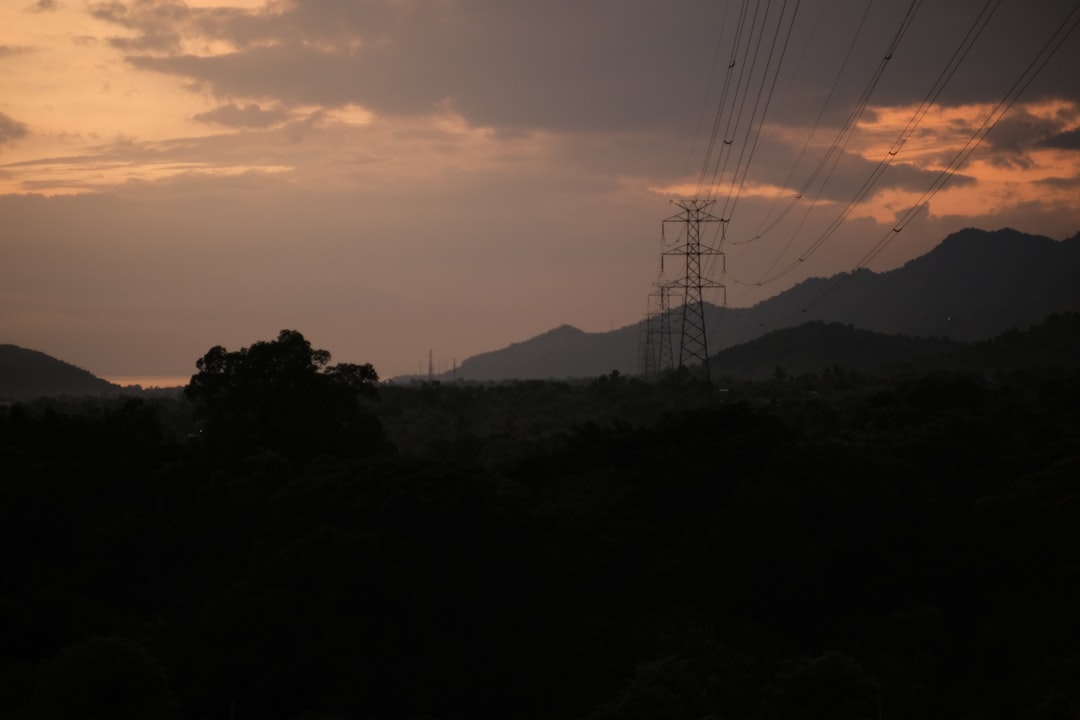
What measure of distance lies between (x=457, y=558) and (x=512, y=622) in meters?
2.53

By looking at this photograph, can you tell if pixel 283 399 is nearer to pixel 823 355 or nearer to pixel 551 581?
pixel 551 581

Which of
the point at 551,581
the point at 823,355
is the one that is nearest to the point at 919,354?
the point at 823,355

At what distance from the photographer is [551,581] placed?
34844 mm

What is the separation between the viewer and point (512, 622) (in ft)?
110

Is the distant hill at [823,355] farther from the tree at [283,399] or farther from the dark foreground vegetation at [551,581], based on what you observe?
the dark foreground vegetation at [551,581]

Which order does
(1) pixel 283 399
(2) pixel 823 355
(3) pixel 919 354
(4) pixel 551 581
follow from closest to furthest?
(4) pixel 551 581
(1) pixel 283 399
(3) pixel 919 354
(2) pixel 823 355

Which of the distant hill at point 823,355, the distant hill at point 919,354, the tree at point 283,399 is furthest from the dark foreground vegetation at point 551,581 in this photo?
the distant hill at point 823,355

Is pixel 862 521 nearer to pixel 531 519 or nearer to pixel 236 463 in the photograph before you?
pixel 531 519

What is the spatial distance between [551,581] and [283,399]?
1187 inches

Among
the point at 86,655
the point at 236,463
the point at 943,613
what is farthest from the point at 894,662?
the point at 236,463

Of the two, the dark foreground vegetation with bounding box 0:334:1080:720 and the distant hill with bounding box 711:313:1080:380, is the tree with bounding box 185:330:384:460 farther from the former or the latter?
the distant hill with bounding box 711:313:1080:380

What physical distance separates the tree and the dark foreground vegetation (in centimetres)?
752

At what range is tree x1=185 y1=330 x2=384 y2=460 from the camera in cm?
5941

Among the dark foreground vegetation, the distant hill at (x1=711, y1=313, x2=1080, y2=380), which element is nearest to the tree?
the dark foreground vegetation
